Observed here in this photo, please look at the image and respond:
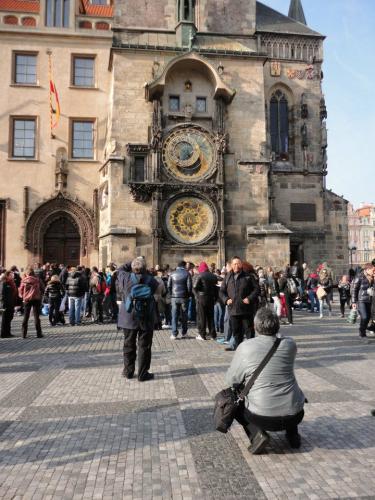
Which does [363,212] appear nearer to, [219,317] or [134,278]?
[219,317]

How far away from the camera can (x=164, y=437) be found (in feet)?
14.8

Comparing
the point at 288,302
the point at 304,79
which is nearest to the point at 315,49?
the point at 304,79

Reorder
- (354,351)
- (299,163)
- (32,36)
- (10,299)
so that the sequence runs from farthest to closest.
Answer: (299,163) < (32,36) < (10,299) < (354,351)

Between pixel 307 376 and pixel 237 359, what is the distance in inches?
132

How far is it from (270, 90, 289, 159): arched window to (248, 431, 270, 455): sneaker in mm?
23270

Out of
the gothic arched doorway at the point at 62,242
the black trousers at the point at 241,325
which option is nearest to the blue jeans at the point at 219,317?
the black trousers at the point at 241,325

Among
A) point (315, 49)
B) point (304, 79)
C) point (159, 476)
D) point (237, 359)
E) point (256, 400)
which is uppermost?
point (315, 49)

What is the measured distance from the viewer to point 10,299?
11.5 meters

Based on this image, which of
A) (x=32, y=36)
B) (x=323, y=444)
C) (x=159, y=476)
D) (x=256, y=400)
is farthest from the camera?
(x=32, y=36)

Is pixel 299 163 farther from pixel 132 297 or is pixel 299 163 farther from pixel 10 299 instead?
pixel 132 297

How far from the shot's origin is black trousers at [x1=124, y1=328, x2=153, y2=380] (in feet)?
22.5

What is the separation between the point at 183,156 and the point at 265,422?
17.2 metres

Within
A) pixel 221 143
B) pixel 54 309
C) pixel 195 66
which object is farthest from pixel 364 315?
pixel 195 66

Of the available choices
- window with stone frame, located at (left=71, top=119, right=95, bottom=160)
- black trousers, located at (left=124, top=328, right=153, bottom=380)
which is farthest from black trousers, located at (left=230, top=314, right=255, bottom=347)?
window with stone frame, located at (left=71, top=119, right=95, bottom=160)
